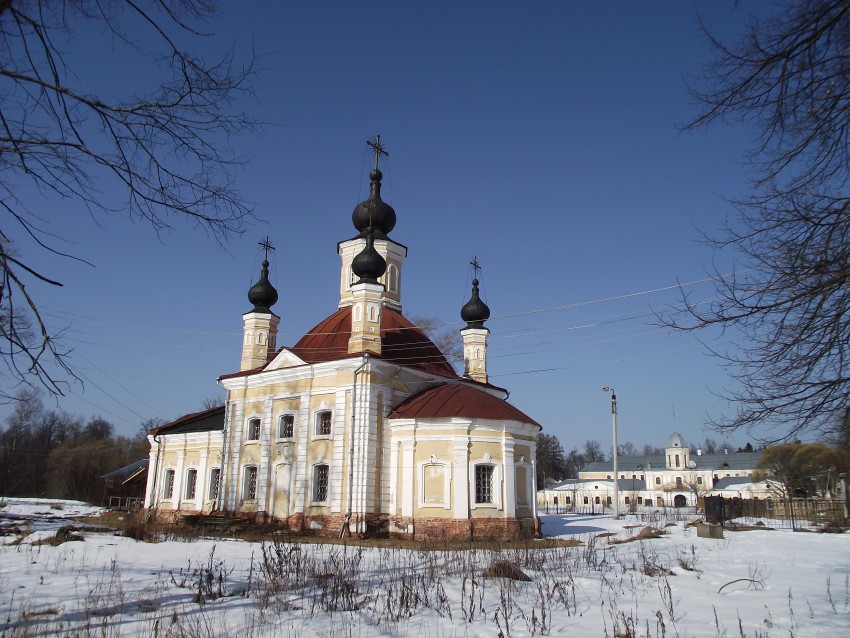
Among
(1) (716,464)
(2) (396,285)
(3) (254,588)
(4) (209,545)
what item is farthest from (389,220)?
(1) (716,464)

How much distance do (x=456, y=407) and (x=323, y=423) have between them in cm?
538

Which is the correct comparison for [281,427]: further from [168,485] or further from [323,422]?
[168,485]

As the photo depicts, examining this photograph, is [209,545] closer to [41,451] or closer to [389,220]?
[389,220]

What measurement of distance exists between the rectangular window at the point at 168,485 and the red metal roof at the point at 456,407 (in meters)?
15.0

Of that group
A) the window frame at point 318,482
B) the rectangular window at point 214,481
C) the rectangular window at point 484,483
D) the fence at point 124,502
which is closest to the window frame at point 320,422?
the window frame at point 318,482

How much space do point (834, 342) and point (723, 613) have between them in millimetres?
3881

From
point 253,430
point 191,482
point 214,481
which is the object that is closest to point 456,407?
point 253,430

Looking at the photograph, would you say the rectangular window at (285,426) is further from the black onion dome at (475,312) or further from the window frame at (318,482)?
the black onion dome at (475,312)

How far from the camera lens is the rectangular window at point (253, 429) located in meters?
26.2

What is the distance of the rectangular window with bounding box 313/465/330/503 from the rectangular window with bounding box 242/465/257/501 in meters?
3.67

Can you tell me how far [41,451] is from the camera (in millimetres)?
66438

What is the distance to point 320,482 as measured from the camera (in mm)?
23297

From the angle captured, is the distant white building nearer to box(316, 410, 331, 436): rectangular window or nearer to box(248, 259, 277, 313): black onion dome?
box(248, 259, 277, 313): black onion dome

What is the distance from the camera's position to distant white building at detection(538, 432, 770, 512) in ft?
258
